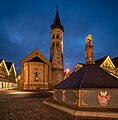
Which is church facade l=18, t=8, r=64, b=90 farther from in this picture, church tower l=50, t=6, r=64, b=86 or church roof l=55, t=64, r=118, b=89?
church roof l=55, t=64, r=118, b=89

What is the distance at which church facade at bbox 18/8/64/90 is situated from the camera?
4438cm

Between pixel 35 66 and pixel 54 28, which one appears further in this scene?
pixel 54 28

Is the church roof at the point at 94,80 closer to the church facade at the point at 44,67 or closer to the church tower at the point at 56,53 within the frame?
the church facade at the point at 44,67

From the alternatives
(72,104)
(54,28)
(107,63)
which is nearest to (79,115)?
(72,104)

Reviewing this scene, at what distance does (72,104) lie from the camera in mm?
10336

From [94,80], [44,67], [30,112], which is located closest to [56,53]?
[44,67]

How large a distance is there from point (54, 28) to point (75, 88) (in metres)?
49.6

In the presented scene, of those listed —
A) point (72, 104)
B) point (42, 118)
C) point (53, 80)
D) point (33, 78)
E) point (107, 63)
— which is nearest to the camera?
point (42, 118)

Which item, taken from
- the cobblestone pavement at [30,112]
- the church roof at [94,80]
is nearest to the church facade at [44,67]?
the cobblestone pavement at [30,112]

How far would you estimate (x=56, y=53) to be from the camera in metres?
54.1

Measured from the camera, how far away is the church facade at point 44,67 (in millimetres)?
44375

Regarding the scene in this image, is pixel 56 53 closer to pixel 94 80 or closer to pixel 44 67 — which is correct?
pixel 44 67

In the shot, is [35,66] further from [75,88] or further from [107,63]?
[75,88]

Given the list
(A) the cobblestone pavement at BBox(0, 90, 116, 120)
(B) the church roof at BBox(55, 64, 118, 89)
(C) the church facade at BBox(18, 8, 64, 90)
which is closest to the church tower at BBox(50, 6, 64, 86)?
(C) the church facade at BBox(18, 8, 64, 90)
